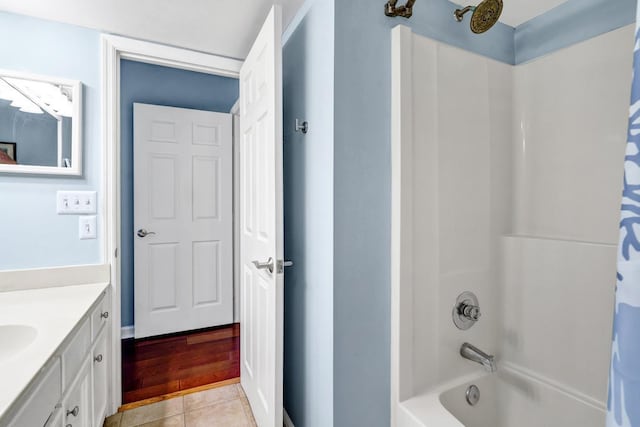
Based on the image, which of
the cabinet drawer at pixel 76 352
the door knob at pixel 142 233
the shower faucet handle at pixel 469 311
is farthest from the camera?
the door knob at pixel 142 233

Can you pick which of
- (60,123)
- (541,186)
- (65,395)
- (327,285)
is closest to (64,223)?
(60,123)

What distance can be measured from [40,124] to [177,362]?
5.75 ft

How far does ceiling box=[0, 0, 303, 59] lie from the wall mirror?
1.06ft

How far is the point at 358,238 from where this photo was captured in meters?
1.20

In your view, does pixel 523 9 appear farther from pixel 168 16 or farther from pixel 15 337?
pixel 15 337

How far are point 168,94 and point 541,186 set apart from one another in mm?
2940

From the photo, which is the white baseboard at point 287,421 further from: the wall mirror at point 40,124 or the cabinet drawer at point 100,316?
the wall mirror at point 40,124

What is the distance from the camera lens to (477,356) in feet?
4.46

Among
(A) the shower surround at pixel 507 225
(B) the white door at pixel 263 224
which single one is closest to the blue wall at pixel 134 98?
(B) the white door at pixel 263 224

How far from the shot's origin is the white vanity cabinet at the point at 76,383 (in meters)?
0.79

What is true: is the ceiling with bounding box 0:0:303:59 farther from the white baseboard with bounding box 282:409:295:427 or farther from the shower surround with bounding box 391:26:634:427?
the white baseboard with bounding box 282:409:295:427

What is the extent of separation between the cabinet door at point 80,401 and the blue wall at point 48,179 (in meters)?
0.64

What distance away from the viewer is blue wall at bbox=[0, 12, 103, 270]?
4.99ft

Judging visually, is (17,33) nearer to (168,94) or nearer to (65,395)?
(168,94)
